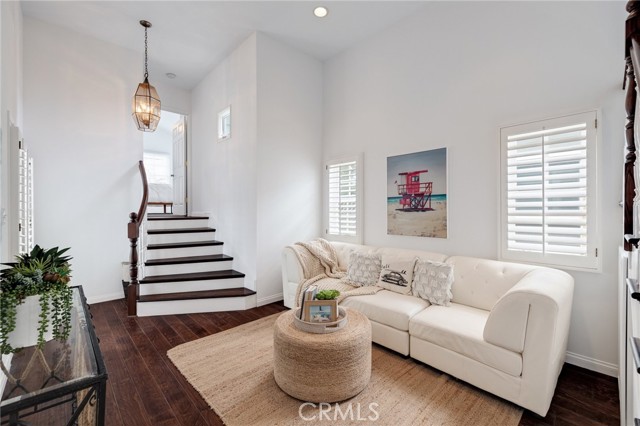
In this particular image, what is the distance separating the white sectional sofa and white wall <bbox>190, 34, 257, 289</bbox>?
1947mm

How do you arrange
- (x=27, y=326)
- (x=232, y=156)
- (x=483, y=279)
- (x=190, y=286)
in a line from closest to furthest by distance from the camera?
(x=27, y=326) → (x=483, y=279) → (x=190, y=286) → (x=232, y=156)

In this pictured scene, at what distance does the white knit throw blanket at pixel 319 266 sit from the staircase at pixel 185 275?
85cm

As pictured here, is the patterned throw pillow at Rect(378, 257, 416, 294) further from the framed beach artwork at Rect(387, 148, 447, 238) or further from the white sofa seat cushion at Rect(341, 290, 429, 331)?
the framed beach artwork at Rect(387, 148, 447, 238)

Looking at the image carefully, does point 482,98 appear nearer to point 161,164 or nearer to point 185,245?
point 185,245

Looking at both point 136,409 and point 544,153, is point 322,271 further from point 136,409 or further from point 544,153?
point 544,153

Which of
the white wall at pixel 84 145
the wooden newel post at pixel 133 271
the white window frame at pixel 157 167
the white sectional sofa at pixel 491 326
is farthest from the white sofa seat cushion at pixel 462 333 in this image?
the white window frame at pixel 157 167

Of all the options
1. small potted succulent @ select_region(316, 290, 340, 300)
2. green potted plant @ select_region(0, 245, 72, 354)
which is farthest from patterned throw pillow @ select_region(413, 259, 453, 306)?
green potted plant @ select_region(0, 245, 72, 354)

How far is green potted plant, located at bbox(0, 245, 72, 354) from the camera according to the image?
46.5 inches

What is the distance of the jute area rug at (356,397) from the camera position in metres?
1.80

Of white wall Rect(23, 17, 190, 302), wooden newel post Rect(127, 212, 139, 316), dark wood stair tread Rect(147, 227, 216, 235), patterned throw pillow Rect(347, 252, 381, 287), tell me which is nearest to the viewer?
patterned throw pillow Rect(347, 252, 381, 287)

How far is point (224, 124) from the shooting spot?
468 cm

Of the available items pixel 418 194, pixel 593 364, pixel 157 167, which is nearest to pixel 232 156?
pixel 418 194

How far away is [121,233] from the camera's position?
4293 millimetres

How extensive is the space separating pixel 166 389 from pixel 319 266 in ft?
6.57
